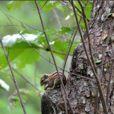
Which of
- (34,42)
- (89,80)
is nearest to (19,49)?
Result: (34,42)

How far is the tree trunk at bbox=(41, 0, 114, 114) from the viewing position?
186 cm

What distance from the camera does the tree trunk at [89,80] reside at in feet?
6.11

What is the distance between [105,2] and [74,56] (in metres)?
0.76

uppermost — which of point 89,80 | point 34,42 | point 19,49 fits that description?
point 19,49

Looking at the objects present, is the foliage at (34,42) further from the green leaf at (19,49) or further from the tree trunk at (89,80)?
the tree trunk at (89,80)

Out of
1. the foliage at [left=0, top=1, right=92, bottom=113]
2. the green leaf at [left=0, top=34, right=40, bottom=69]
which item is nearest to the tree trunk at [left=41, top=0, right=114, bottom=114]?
the foliage at [left=0, top=1, right=92, bottom=113]

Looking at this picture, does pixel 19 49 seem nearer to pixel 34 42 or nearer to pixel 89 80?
pixel 34 42

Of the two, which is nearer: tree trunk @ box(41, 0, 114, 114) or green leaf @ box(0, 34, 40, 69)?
tree trunk @ box(41, 0, 114, 114)

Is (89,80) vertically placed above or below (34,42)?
below

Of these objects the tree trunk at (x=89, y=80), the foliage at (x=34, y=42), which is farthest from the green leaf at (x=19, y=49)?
the tree trunk at (x=89, y=80)

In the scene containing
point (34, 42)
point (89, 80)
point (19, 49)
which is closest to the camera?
point (89, 80)

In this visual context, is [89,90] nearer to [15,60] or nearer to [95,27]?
[95,27]

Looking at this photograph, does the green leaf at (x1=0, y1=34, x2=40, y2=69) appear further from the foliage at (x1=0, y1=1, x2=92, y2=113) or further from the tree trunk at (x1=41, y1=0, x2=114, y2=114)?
the tree trunk at (x1=41, y1=0, x2=114, y2=114)

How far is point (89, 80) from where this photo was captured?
194 centimetres
